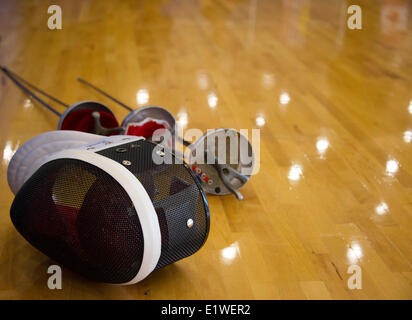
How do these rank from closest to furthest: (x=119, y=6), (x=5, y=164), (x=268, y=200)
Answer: (x=268, y=200) < (x=5, y=164) < (x=119, y=6)

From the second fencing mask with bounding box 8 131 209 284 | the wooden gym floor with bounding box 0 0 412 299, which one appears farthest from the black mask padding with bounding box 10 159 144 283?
the wooden gym floor with bounding box 0 0 412 299

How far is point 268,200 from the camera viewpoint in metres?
1.79

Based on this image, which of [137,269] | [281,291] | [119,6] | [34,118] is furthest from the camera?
[119,6]

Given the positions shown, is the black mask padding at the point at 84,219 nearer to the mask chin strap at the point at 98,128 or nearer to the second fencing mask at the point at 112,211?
the second fencing mask at the point at 112,211

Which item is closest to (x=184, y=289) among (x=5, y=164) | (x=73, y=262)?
(x=73, y=262)

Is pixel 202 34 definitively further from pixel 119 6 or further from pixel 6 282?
pixel 6 282

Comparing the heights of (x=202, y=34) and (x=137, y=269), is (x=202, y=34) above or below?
below

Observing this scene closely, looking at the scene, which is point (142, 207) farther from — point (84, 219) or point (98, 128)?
point (98, 128)

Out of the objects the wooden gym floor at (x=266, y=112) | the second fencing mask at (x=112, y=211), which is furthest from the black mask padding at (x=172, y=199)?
the wooden gym floor at (x=266, y=112)

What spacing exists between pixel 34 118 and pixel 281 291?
1.50m

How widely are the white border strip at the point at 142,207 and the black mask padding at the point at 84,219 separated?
12mm

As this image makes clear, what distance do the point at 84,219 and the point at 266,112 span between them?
1.43 m

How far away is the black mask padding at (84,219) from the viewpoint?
→ 1211 millimetres

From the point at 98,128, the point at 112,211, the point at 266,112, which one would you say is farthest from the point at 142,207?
the point at 266,112
